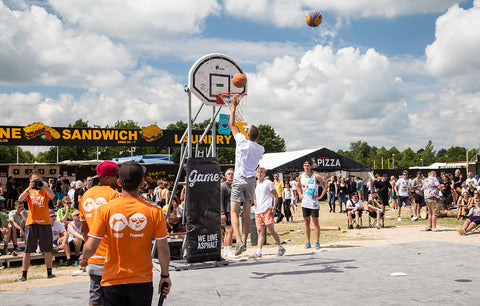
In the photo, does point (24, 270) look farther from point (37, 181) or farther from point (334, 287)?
point (334, 287)

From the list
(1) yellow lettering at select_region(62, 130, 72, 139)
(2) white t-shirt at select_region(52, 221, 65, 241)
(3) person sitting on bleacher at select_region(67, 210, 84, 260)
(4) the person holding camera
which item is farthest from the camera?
(1) yellow lettering at select_region(62, 130, 72, 139)

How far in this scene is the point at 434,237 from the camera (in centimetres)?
1272

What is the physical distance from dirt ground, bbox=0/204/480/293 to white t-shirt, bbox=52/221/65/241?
864 mm

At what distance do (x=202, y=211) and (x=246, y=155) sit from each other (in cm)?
141

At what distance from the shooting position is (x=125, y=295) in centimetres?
344

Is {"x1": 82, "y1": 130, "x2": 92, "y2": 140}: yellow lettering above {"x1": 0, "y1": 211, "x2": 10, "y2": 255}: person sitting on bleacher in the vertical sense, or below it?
above

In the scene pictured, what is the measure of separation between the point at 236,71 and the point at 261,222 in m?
3.32

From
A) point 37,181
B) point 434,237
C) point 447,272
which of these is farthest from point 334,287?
point 434,237

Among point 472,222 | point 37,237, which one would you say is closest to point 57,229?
point 37,237

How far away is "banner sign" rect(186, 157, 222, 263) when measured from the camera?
8.30 metres

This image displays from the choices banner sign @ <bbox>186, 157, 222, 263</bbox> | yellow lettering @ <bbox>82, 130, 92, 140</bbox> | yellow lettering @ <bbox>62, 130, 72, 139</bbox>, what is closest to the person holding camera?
banner sign @ <bbox>186, 157, 222, 263</bbox>

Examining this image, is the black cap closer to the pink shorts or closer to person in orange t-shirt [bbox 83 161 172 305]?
person in orange t-shirt [bbox 83 161 172 305]

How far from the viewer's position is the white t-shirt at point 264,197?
9992 millimetres

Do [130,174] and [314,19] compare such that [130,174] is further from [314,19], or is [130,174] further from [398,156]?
[398,156]
